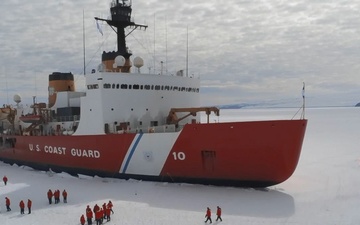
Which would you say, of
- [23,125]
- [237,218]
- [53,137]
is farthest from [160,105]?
[23,125]

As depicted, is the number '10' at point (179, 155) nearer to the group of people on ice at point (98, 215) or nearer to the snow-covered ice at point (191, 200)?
the snow-covered ice at point (191, 200)

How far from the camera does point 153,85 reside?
58.7 ft

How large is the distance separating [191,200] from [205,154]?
6.12 feet

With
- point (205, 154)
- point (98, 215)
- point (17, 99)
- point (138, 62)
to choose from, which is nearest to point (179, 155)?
point (205, 154)

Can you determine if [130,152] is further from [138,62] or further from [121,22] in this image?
[121,22]

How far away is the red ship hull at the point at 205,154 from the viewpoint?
1297 centimetres

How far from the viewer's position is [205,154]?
45.6 ft

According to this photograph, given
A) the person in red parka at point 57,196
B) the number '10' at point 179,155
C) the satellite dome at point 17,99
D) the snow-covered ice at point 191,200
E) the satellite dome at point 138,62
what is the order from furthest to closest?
the satellite dome at point 17,99 < the satellite dome at point 138,62 < the number '10' at point 179,155 < the person in red parka at point 57,196 < the snow-covered ice at point 191,200

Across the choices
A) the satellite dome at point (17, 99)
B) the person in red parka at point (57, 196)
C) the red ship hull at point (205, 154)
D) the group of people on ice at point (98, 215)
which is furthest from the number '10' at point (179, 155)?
the satellite dome at point (17, 99)

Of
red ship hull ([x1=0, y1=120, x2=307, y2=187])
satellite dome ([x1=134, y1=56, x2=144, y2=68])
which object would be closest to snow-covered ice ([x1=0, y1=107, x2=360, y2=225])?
red ship hull ([x1=0, y1=120, x2=307, y2=187])

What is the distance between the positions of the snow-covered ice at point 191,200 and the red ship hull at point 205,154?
0.49m

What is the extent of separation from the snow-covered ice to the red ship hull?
486 mm

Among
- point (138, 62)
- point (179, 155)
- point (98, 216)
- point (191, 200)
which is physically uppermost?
point (138, 62)

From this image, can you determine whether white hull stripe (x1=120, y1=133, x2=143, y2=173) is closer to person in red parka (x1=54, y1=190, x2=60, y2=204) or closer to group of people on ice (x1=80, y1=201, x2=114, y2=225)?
person in red parka (x1=54, y1=190, x2=60, y2=204)
